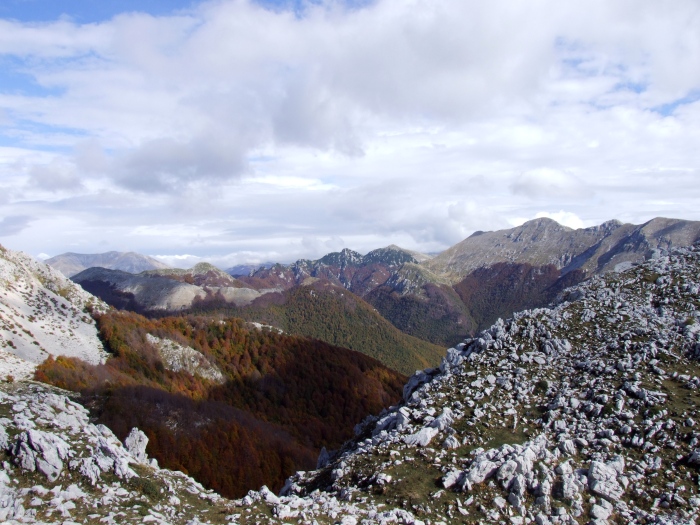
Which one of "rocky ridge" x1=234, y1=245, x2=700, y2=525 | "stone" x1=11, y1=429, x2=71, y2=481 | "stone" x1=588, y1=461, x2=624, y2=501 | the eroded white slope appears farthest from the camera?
the eroded white slope

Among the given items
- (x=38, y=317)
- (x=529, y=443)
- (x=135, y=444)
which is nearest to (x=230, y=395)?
(x=38, y=317)

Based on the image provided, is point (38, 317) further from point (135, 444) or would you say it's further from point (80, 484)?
point (80, 484)

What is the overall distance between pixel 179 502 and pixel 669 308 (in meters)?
47.0

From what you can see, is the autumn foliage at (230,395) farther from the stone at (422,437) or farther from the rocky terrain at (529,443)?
the stone at (422,437)

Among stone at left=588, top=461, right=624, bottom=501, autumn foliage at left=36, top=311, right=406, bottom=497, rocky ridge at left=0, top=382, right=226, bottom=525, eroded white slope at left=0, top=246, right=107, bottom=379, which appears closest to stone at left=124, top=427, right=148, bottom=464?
rocky ridge at left=0, top=382, right=226, bottom=525

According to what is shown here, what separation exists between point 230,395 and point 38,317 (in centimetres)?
6412

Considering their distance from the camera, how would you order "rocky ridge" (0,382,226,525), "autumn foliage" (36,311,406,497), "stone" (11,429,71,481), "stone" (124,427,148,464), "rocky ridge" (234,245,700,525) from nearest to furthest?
"rocky ridge" (0,382,226,525) < "stone" (11,429,71,481) < "rocky ridge" (234,245,700,525) < "stone" (124,427,148,464) < "autumn foliage" (36,311,406,497)

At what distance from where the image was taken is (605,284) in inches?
1962

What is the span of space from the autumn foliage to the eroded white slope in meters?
4.67

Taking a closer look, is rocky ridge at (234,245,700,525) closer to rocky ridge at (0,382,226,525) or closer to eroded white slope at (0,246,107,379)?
rocky ridge at (0,382,226,525)

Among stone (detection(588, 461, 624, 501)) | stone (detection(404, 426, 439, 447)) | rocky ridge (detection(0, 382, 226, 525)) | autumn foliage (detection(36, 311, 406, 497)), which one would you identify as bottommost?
autumn foliage (detection(36, 311, 406, 497))

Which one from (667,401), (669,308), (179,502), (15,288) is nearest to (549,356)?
(667,401)

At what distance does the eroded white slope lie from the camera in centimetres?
8281

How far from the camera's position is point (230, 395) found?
147 metres
